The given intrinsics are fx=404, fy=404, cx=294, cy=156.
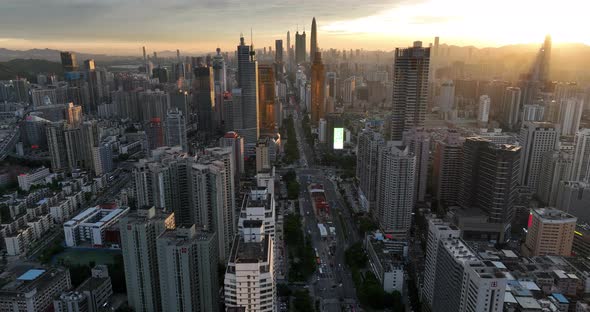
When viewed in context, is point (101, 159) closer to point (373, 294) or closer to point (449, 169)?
point (373, 294)

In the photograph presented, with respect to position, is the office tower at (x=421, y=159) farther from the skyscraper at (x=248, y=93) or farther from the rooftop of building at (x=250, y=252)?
the skyscraper at (x=248, y=93)

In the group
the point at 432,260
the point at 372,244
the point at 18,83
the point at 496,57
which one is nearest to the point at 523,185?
the point at 372,244

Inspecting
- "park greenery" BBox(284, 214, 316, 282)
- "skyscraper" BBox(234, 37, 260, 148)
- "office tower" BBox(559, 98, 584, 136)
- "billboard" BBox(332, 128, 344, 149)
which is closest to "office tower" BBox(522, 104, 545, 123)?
"office tower" BBox(559, 98, 584, 136)

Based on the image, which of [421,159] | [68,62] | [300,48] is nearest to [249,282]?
[421,159]

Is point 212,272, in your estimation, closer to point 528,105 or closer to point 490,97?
point 528,105

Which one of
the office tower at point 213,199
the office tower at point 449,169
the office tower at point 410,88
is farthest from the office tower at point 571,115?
the office tower at point 213,199
